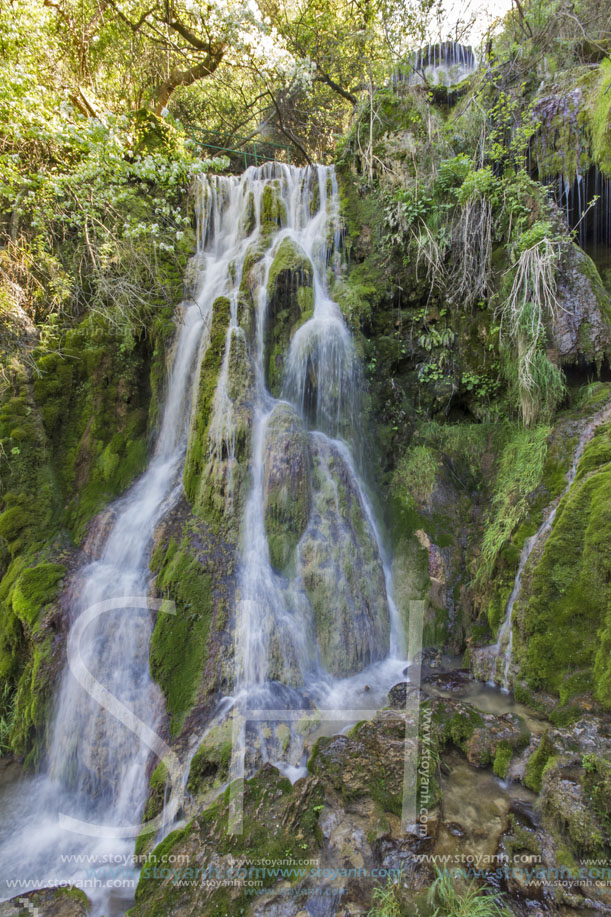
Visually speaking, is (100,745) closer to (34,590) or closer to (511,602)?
(34,590)

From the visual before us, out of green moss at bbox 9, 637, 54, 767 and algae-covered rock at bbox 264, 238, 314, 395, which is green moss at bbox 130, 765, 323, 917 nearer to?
green moss at bbox 9, 637, 54, 767

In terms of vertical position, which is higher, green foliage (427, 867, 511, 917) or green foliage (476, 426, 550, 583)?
green foliage (476, 426, 550, 583)

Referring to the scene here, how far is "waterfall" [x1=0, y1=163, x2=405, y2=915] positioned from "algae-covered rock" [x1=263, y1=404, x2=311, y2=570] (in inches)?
0.7

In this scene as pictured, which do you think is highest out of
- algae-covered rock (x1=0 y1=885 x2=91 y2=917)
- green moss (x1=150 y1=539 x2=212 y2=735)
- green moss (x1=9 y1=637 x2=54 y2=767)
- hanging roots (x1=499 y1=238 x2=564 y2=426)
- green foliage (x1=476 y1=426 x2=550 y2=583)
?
hanging roots (x1=499 y1=238 x2=564 y2=426)

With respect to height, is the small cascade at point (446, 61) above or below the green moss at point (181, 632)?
above

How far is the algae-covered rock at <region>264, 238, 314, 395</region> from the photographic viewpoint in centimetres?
641

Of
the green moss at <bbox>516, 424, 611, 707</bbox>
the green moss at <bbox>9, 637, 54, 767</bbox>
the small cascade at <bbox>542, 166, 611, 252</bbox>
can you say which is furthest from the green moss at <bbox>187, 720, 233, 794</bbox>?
the small cascade at <bbox>542, 166, 611, 252</bbox>

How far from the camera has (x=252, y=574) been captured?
494 centimetres

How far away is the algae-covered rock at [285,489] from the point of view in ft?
17.0

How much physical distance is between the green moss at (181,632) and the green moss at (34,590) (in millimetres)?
1387

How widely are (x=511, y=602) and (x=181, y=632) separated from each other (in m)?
3.69

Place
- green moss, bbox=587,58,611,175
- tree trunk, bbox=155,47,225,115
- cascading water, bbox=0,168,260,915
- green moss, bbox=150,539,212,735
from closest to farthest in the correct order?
1. cascading water, bbox=0,168,260,915
2. green moss, bbox=150,539,212,735
3. green moss, bbox=587,58,611,175
4. tree trunk, bbox=155,47,225,115

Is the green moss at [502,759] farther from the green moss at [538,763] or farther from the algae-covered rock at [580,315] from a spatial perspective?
the algae-covered rock at [580,315]

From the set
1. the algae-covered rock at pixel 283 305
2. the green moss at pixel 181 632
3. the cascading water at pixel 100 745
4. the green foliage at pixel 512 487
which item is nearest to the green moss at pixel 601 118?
the green foliage at pixel 512 487
